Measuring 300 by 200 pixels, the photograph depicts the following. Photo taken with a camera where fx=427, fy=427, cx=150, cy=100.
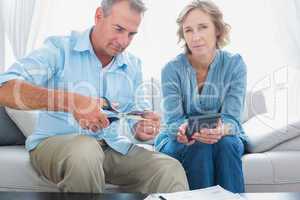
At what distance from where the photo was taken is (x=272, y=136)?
2.20 meters

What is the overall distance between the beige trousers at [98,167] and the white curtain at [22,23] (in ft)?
5.03

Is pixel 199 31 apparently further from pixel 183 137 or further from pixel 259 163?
pixel 259 163

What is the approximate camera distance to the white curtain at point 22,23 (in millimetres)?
3139

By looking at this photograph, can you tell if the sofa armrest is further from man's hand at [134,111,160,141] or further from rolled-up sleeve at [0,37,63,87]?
rolled-up sleeve at [0,37,63,87]

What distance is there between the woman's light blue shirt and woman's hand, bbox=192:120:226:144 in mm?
227

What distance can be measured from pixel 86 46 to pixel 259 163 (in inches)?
38.9

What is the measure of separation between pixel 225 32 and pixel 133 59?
1.66 feet

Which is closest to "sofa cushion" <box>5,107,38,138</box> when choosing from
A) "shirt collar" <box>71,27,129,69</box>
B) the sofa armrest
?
"shirt collar" <box>71,27,129,69</box>

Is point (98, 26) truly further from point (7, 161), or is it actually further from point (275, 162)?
point (275, 162)

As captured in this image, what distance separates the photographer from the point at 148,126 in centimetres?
181

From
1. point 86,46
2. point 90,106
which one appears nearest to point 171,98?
point 86,46

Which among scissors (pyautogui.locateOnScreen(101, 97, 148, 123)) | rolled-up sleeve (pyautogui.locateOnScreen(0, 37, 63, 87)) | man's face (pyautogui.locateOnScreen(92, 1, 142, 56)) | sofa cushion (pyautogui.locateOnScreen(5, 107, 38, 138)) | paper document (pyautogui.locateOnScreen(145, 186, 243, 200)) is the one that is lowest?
paper document (pyautogui.locateOnScreen(145, 186, 243, 200))

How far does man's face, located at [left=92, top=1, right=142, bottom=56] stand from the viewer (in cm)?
185

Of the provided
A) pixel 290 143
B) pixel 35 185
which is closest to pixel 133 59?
pixel 35 185
